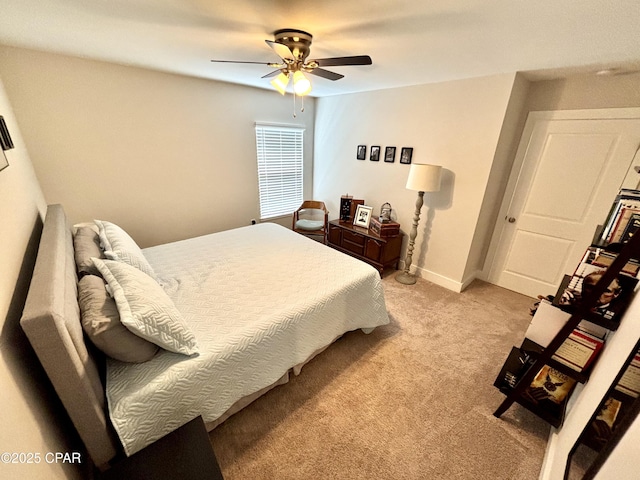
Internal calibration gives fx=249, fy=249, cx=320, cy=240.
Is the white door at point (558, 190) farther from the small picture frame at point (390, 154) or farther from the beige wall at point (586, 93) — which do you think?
the small picture frame at point (390, 154)

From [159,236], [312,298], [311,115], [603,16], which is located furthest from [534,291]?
[159,236]

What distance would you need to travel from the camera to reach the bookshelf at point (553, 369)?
1.14 meters

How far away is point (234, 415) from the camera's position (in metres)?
1.60

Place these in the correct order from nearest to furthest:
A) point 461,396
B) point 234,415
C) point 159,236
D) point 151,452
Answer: point 151,452 < point 234,415 < point 461,396 < point 159,236

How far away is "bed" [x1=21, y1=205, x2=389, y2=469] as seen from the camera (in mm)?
938

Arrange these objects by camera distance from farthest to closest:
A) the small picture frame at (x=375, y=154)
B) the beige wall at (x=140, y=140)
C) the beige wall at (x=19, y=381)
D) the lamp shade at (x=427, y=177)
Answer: the small picture frame at (x=375, y=154) → the lamp shade at (x=427, y=177) → the beige wall at (x=140, y=140) → the beige wall at (x=19, y=381)

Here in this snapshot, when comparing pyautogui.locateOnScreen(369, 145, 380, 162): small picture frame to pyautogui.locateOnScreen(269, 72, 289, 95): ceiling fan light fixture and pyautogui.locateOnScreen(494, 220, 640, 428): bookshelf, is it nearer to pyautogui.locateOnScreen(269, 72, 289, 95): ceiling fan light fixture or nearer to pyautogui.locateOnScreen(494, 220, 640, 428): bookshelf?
pyautogui.locateOnScreen(269, 72, 289, 95): ceiling fan light fixture

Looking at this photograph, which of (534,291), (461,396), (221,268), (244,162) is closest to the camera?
(461,396)

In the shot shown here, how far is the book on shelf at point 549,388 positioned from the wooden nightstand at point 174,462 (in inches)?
70.0

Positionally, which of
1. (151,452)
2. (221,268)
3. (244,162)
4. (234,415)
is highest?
(244,162)

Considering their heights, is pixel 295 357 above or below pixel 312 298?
below

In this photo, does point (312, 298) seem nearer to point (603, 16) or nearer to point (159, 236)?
point (603, 16)

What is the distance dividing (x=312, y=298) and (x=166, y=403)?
963 millimetres

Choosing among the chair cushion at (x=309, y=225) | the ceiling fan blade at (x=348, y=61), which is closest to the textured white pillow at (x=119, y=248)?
the ceiling fan blade at (x=348, y=61)
